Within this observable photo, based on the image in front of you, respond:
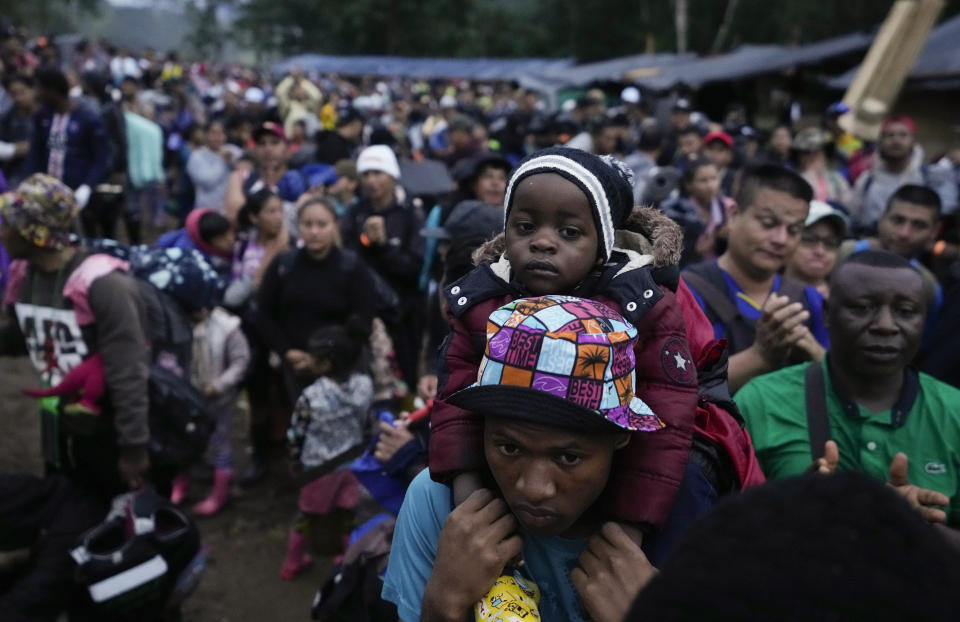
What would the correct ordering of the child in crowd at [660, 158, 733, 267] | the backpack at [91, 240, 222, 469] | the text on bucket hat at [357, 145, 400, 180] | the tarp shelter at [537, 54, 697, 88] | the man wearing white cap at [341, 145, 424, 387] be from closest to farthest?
the backpack at [91, 240, 222, 469] → the child in crowd at [660, 158, 733, 267] → the man wearing white cap at [341, 145, 424, 387] → the text on bucket hat at [357, 145, 400, 180] → the tarp shelter at [537, 54, 697, 88]

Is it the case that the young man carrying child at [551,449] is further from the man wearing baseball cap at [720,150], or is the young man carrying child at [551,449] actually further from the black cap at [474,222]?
the man wearing baseball cap at [720,150]

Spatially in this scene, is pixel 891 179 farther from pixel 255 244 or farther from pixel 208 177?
pixel 208 177

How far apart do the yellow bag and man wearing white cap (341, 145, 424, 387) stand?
4.31m

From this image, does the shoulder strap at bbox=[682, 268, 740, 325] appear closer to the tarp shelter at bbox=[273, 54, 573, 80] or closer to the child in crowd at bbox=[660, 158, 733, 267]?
the child in crowd at bbox=[660, 158, 733, 267]

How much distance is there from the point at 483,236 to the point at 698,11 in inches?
1714

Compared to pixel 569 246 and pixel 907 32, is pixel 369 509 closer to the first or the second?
pixel 569 246

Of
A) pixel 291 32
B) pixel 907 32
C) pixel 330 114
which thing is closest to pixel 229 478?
pixel 330 114

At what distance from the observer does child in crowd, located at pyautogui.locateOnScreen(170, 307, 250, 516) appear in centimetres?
523

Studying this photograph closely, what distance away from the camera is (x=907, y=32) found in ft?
51.0

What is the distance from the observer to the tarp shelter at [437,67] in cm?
3734

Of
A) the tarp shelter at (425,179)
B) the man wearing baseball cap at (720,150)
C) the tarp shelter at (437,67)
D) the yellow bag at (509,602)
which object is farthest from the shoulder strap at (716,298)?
the tarp shelter at (437,67)

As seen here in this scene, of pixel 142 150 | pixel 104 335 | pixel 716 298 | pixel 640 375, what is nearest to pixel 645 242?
pixel 640 375

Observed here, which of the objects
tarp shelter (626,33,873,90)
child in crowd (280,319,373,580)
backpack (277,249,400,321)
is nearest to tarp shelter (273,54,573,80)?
tarp shelter (626,33,873,90)

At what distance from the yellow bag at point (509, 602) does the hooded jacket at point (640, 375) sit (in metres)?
0.23
